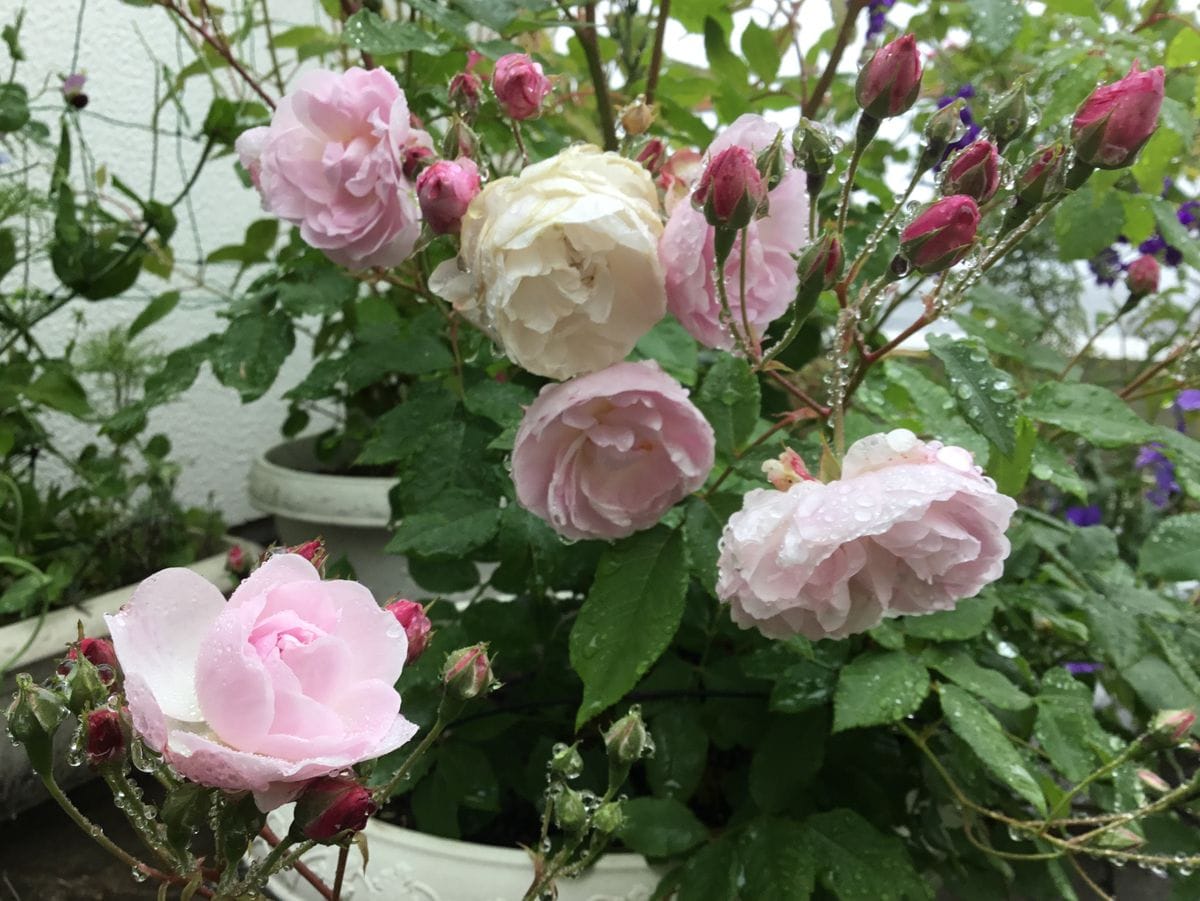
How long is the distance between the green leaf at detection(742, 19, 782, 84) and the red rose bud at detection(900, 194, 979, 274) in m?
0.39

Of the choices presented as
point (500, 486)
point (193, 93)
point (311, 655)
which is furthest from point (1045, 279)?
point (311, 655)

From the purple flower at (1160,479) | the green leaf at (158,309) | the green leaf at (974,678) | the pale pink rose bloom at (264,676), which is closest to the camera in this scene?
the pale pink rose bloom at (264,676)

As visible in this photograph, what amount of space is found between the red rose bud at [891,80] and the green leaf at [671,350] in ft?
0.56

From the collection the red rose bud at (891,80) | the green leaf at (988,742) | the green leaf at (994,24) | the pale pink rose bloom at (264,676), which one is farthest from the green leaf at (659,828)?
the green leaf at (994,24)

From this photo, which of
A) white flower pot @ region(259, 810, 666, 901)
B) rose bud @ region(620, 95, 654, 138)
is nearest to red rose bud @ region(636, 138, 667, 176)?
rose bud @ region(620, 95, 654, 138)

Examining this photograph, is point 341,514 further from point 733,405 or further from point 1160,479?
point 1160,479

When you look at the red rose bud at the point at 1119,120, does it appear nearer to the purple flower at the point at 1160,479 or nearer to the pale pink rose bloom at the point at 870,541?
the pale pink rose bloom at the point at 870,541

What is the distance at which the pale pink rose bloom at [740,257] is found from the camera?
1.12ft

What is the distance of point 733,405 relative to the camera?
0.44 metres

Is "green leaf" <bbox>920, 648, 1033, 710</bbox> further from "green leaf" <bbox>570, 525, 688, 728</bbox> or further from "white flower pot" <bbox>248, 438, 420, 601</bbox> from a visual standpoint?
"white flower pot" <bbox>248, 438, 420, 601</bbox>

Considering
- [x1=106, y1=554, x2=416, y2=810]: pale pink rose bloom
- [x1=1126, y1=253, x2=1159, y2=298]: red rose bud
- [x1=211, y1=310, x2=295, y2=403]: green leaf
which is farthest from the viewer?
[x1=1126, y1=253, x2=1159, y2=298]: red rose bud

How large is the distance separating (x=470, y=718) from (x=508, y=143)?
1.32 ft

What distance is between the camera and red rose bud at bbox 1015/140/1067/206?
33 centimetres

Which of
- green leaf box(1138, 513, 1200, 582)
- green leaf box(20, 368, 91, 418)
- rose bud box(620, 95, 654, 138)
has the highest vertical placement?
rose bud box(620, 95, 654, 138)
